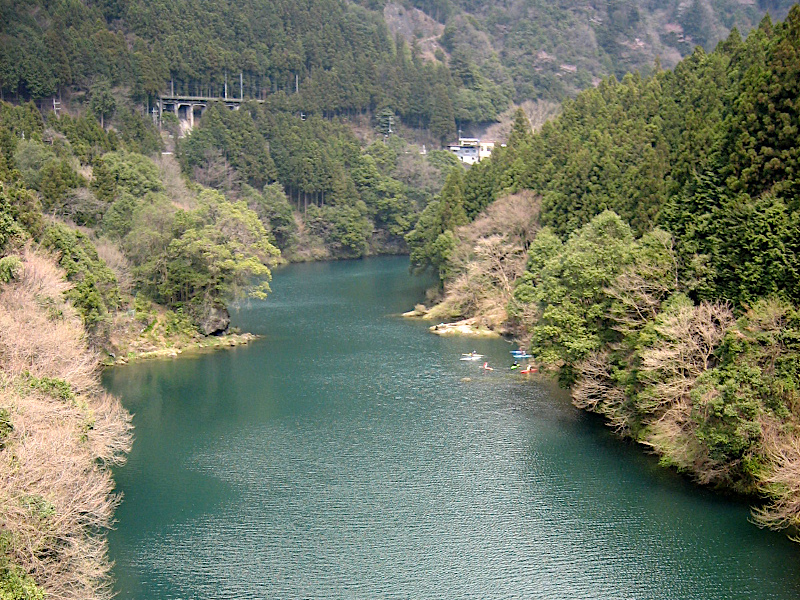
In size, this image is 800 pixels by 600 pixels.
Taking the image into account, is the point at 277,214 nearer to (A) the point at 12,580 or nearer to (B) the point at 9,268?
(B) the point at 9,268

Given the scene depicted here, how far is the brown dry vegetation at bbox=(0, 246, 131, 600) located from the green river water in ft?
6.12

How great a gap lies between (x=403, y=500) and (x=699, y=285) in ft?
41.8

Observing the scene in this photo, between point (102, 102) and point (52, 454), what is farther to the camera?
point (102, 102)

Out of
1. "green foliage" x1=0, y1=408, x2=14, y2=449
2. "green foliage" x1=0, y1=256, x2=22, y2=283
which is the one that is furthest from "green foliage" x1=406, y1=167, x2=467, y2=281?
"green foliage" x1=0, y1=408, x2=14, y2=449

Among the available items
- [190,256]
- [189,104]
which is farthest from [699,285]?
[189,104]

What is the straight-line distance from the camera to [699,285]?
1329 inches

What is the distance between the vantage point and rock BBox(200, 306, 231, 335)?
55.8 meters

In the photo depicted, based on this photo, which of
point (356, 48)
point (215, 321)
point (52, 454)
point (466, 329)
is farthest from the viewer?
point (356, 48)

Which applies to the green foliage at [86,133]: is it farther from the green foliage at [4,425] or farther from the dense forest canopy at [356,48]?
the green foliage at [4,425]

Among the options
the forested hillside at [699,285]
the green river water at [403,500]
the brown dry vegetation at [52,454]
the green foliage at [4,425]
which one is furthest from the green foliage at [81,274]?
the forested hillside at [699,285]

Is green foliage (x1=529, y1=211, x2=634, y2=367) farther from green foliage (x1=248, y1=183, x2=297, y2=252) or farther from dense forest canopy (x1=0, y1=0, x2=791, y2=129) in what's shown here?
dense forest canopy (x1=0, y1=0, x2=791, y2=129)

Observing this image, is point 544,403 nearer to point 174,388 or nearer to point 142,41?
point 174,388

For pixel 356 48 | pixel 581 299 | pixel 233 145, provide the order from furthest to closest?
1. pixel 356 48
2. pixel 233 145
3. pixel 581 299

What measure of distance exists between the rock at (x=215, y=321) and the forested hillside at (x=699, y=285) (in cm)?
A: 1715
